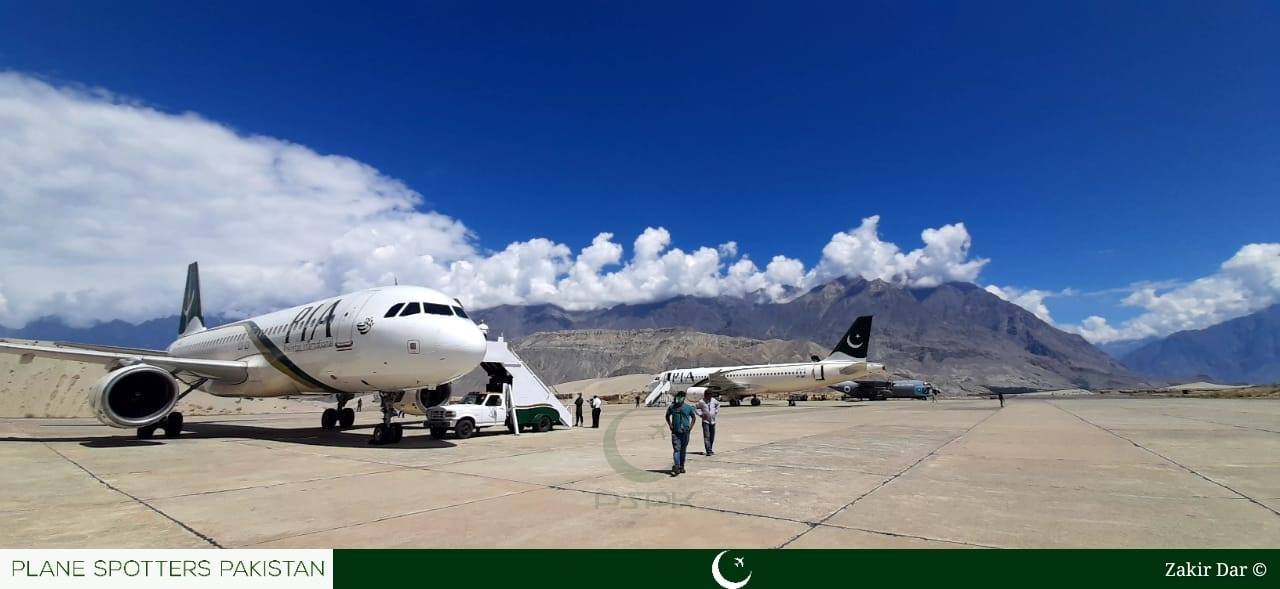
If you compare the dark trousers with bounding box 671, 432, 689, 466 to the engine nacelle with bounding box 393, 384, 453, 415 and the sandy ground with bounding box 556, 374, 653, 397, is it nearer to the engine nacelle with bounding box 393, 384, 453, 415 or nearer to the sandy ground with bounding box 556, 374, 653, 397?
the engine nacelle with bounding box 393, 384, 453, 415

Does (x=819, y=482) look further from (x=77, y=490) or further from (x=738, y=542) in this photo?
(x=77, y=490)

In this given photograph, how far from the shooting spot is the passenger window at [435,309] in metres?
14.9

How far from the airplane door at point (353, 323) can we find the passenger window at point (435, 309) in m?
1.37

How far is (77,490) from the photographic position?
8844mm

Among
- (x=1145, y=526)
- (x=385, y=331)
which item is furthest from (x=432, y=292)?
(x=1145, y=526)

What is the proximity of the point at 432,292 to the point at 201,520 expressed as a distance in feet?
30.6

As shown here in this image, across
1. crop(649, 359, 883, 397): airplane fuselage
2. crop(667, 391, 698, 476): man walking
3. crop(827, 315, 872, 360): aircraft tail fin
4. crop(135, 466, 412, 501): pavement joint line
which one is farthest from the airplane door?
crop(827, 315, 872, 360): aircraft tail fin

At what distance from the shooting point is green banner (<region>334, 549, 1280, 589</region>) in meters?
4.56

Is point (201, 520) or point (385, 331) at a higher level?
point (385, 331)

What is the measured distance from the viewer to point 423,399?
65.7 ft

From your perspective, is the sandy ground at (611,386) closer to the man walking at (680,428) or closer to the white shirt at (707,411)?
the white shirt at (707,411)

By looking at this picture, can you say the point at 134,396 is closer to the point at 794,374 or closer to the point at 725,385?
the point at 725,385

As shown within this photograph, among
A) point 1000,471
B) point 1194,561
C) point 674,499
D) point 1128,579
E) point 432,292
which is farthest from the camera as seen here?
point 432,292

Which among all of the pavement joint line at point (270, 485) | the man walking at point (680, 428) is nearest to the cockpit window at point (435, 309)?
the pavement joint line at point (270, 485)
